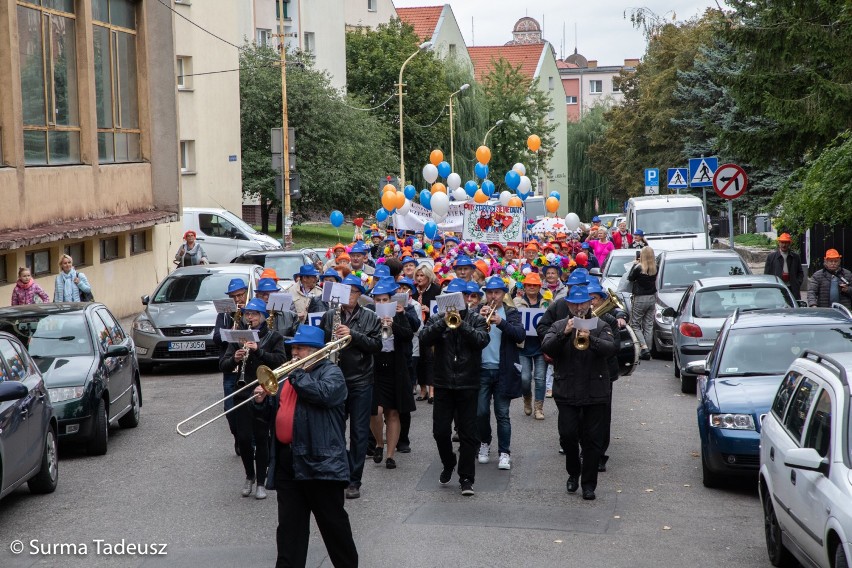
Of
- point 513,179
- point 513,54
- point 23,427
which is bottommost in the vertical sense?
point 23,427

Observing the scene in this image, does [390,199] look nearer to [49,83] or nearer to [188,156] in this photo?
[49,83]

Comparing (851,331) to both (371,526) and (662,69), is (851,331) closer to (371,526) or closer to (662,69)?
(371,526)

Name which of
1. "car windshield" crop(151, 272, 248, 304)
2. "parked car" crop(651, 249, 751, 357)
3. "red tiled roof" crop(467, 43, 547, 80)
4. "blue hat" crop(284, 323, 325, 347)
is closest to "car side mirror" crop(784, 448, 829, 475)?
"blue hat" crop(284, 323, 325, 347)

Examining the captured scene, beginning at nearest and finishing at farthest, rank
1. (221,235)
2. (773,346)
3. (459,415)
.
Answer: (459,415), (773,346), (221,235)

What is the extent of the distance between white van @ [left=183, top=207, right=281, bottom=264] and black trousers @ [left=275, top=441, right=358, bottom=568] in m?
26.4

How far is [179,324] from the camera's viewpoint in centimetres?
1839

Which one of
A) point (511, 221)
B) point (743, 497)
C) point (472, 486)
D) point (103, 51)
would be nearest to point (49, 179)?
point (103, 51)

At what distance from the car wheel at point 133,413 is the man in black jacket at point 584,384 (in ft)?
19.4

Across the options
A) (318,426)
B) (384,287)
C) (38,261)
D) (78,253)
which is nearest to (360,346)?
(384,287)

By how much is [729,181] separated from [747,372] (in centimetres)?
1037

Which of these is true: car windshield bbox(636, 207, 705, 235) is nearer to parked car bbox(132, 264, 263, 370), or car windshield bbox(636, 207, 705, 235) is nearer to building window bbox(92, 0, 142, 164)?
building window bbox(92, 0, 142, 164)

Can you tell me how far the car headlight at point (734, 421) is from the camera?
9.71 meters

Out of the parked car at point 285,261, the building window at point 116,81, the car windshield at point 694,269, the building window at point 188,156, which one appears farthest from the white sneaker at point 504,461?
the building window at point 188,156

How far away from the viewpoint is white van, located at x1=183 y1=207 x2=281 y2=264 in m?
33.6
